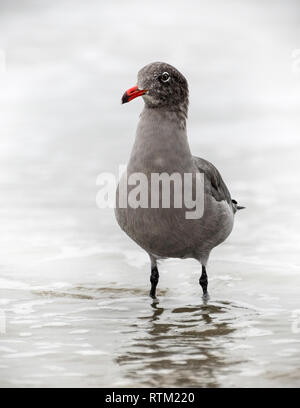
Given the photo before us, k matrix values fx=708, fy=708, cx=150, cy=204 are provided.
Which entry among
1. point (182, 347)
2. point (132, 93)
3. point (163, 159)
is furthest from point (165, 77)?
point (182, 347)

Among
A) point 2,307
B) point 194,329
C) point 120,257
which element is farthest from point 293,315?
point 120,257

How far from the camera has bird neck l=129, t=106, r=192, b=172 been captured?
8938 millimetres

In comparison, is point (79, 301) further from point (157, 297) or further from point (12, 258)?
point (12, 258)

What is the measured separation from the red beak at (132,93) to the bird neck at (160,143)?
0.32m

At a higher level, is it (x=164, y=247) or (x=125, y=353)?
(x=164, y=247)

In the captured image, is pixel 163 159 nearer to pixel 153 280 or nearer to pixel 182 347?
pixel 153 280

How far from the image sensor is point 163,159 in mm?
8930

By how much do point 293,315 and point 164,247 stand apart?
1898 mm

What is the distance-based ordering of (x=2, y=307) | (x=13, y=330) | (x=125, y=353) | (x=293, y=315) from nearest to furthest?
1. (x=125, y=353)
2. (x=13, y=330)
3. (x=293, y=315)
4. (x=2, y=307)

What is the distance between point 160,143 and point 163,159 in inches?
8.9

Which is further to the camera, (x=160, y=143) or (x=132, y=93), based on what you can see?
(x=160, y=143)

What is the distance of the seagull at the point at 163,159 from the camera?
895 centimetres

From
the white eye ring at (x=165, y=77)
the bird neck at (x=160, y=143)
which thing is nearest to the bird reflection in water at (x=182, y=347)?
the bird neck at (x=160, y=143)
